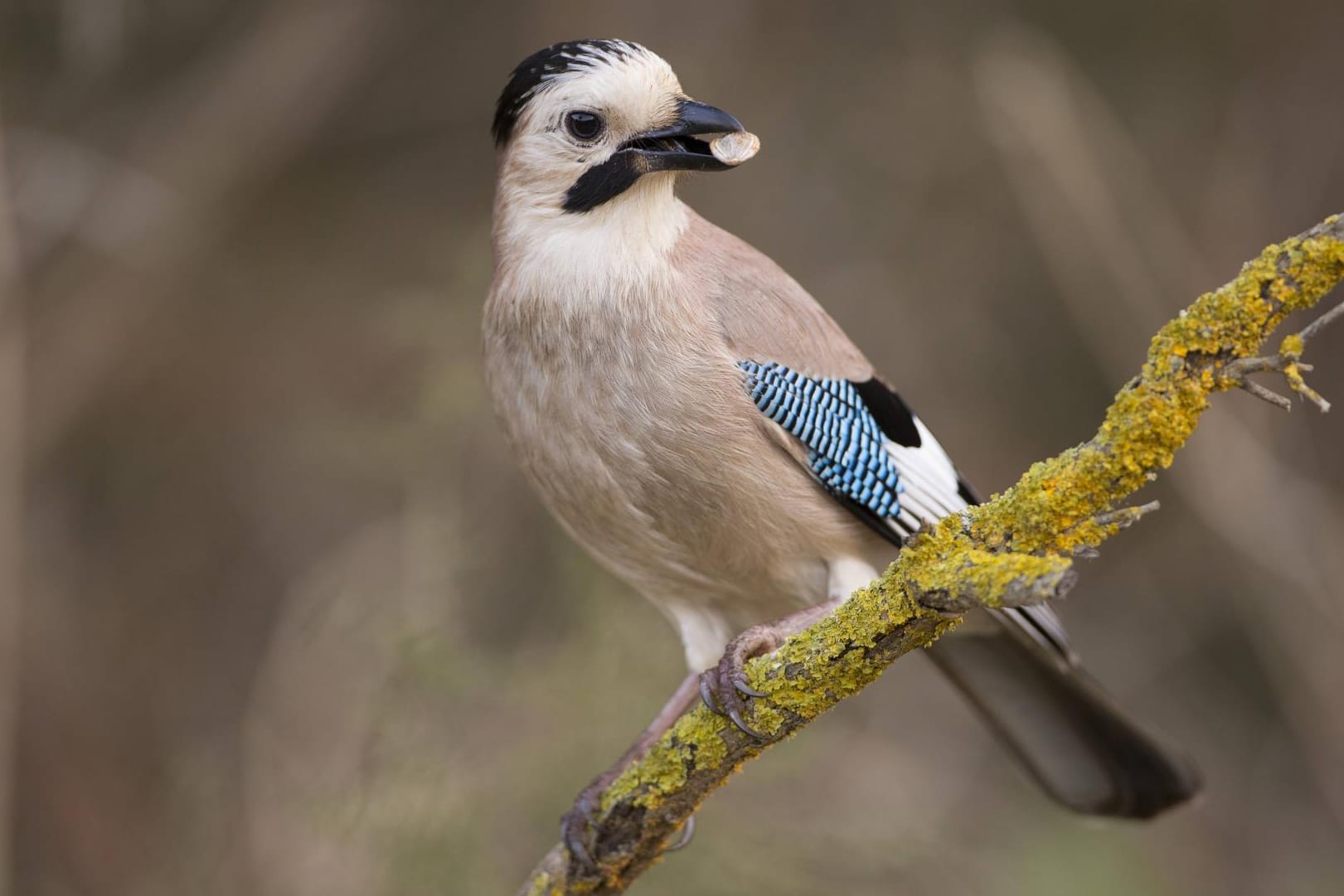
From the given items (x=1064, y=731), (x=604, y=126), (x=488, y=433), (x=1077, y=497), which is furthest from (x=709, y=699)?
(x=488, y=433)

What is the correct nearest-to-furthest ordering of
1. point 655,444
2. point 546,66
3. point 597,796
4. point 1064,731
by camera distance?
1. point 655,444
2. point 597,796
3. point 546,66
4. point 1064,731

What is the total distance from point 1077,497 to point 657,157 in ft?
4.75

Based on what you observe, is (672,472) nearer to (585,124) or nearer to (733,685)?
(733,685)

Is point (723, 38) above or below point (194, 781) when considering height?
above

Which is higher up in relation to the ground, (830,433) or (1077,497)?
(1077,497)

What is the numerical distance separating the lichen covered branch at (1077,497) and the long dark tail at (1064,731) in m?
1.44

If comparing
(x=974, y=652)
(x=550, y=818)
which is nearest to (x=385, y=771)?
(x=550, y=818)

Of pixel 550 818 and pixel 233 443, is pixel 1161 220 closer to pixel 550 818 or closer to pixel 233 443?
pixel 550 818

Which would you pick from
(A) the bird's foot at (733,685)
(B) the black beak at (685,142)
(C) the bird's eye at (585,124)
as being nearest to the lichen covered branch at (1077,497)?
(A) the bird's foot at (733,685)

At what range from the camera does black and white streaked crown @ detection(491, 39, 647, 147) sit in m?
3.35

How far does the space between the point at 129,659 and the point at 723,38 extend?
3.95 meters

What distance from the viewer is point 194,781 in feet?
15.4

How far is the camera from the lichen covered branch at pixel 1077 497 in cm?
208

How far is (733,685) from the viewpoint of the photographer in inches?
109
